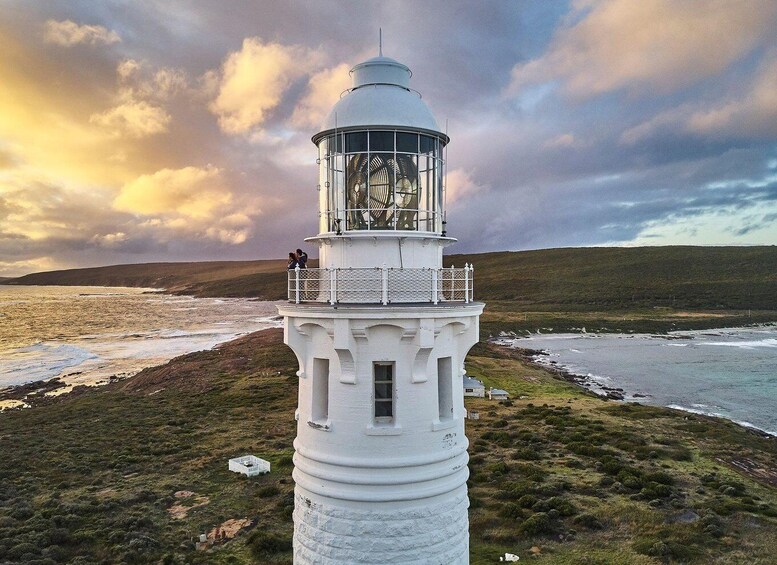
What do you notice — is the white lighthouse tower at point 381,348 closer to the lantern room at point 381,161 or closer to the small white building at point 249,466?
the lantern room at point 381,161

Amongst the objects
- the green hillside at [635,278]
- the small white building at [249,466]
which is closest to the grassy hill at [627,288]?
the green hillside at [635,278]

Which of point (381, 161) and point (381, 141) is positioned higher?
point (381, 141)

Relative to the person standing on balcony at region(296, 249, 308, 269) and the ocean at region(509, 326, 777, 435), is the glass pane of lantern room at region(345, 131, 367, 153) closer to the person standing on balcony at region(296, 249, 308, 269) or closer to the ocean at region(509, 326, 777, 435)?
the person standing on balcony at region(296, 249, 308, 269)

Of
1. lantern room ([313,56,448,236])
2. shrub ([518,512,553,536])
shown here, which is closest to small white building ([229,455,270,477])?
shrub ([518,512,553,536])

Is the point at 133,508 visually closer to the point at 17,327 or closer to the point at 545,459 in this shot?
the point at 545,459

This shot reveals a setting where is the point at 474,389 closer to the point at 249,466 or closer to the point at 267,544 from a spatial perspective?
the point at 249,466

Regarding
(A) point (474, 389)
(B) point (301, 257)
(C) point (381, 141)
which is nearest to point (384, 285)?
(C) point (381, 141)

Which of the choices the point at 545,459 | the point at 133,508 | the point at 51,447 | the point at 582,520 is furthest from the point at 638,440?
the point at 51,447
